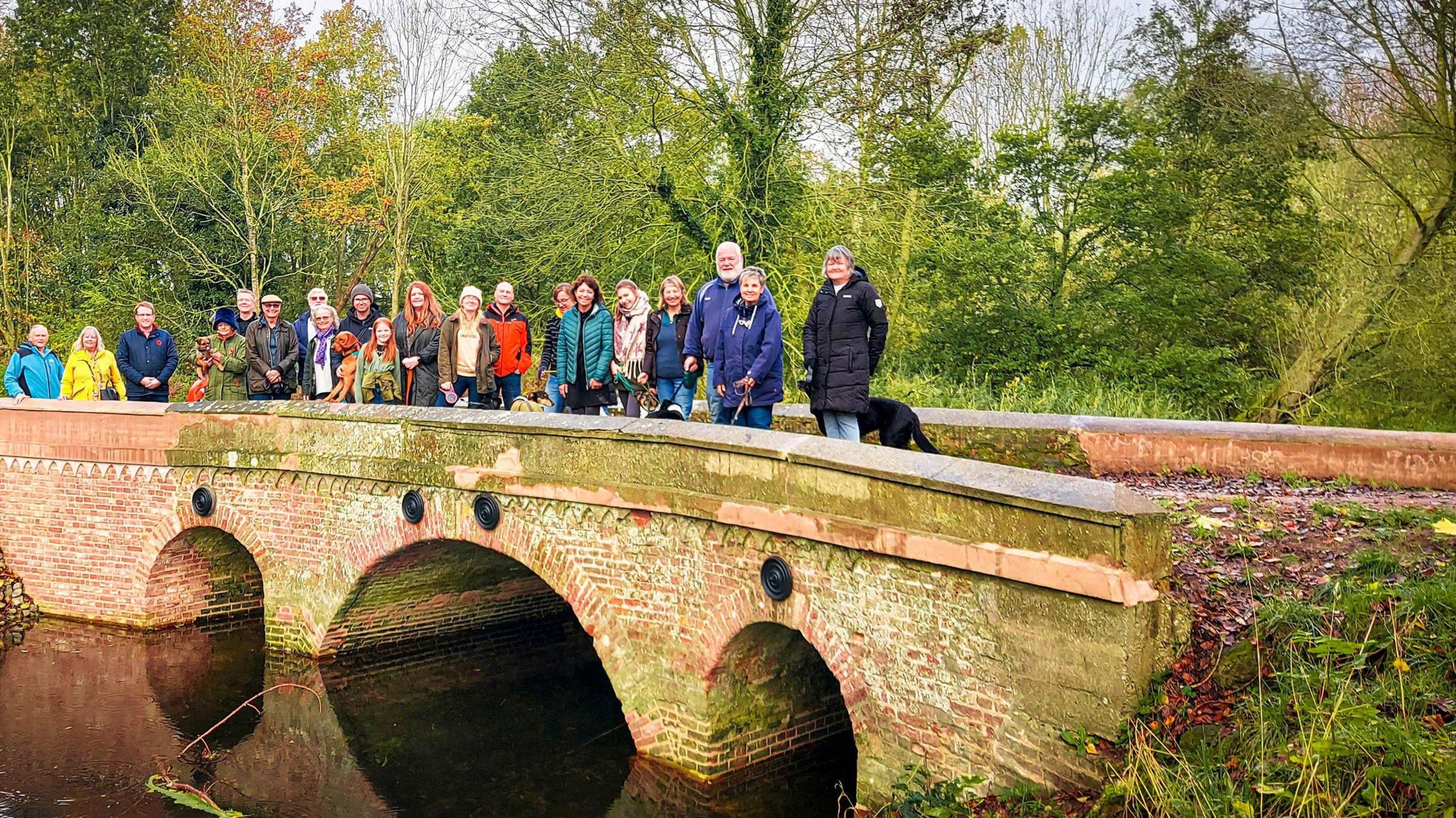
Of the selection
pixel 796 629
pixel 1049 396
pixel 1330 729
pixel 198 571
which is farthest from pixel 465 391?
pixel 1330 729

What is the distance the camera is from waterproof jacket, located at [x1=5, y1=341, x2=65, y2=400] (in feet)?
41.1

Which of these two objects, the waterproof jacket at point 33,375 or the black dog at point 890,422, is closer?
the black dog at point 890,422

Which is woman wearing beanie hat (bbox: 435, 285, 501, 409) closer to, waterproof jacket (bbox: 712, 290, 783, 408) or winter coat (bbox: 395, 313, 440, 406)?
winter coat (bbox: 395, 313, 440, 406)

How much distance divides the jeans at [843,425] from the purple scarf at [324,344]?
521cm

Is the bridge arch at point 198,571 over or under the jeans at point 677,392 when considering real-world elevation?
under

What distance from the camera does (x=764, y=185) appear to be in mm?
14414

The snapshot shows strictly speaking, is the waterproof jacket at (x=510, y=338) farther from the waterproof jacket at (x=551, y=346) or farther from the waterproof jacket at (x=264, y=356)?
the waterproof jacket at (x=264, y=356)

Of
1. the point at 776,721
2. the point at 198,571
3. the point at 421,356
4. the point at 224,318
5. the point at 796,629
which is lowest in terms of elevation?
the point at 776,721

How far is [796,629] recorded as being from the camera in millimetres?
6996

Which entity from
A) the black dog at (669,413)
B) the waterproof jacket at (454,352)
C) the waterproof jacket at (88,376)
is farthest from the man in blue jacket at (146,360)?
the black dog at (669,413)

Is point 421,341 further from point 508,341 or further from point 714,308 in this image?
point 714,308

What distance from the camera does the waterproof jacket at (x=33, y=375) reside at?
41.1 feet

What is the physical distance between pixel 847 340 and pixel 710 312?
1.10 m

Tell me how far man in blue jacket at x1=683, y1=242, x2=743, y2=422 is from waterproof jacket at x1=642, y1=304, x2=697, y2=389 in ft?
1.39
